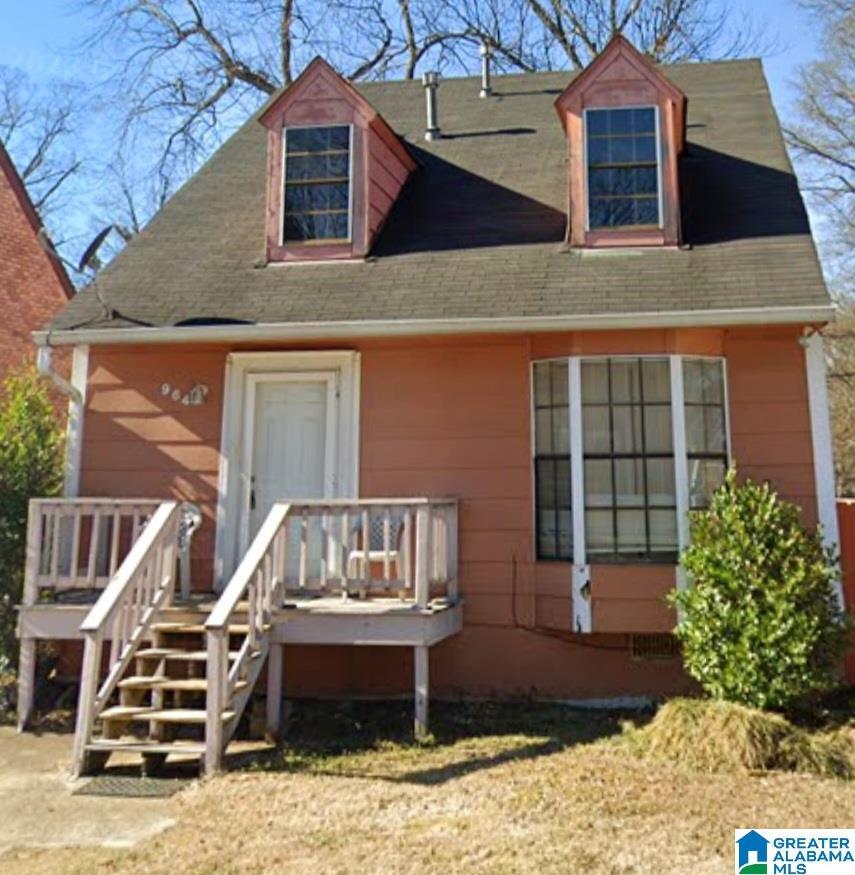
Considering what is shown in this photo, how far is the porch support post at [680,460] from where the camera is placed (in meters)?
6.36

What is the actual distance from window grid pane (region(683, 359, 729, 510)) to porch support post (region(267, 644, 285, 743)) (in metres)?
3.46

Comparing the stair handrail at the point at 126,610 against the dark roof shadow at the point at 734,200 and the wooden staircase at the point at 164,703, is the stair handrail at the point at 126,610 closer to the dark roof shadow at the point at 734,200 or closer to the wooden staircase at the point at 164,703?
the wooden staircase at the point at 164,703

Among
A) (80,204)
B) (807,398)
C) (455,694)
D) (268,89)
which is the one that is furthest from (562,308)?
(80,204)

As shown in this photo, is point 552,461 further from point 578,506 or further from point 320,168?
point 320,168

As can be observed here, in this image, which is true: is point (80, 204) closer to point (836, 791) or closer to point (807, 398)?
point (807, 398)

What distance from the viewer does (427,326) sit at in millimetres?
6785

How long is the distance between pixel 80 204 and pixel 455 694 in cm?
2064

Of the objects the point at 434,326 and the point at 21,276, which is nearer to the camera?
the point at 434,326

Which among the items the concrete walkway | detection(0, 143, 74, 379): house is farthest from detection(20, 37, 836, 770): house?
detection(0, 143, 74, 379): house

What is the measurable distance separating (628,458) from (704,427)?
0.69 m

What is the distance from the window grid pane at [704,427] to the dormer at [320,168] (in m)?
3.46

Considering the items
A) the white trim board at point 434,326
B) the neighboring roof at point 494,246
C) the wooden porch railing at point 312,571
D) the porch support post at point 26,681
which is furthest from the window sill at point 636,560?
the porch support post at point 26,681

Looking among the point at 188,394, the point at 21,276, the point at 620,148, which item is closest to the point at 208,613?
the point at 188,394

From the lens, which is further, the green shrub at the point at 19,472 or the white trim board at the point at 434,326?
the green shrub at the point at 19,472
